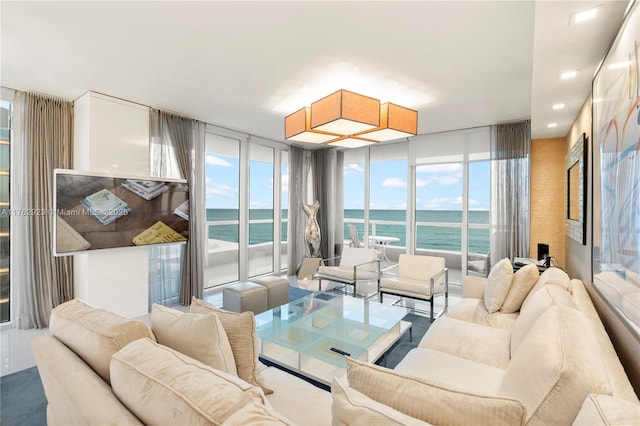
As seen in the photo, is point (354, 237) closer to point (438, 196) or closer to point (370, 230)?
point (370, 230)

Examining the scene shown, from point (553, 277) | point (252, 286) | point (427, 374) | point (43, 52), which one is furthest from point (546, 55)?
point (43, 52)

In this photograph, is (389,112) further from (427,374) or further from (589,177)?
(427,374)

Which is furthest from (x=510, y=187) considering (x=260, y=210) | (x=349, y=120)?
(x=260, y=210)

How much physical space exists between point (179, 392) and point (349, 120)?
243 centimetres

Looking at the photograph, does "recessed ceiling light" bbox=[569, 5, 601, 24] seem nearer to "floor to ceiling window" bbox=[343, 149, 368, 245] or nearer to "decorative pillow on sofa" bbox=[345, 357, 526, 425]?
"decorative pillow on sofa" bbox=[345, 357, 526, 425]

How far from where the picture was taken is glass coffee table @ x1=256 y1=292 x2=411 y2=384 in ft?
7.32

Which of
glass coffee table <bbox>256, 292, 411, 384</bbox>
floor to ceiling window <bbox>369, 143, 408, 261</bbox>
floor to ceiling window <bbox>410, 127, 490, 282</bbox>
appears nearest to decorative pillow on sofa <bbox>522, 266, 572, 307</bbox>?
glass coffee table <bbox>256, 292, 411, 384</bbox>

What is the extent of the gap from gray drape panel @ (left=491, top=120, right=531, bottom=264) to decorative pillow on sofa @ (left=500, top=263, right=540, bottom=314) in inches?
79.3

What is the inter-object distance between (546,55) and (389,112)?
4.49ft

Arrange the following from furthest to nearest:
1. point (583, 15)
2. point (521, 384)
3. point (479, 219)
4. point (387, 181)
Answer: point (387, 181) < point (479, 219) < point (583, 15) < point (521, 384)

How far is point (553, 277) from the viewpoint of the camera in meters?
2.34

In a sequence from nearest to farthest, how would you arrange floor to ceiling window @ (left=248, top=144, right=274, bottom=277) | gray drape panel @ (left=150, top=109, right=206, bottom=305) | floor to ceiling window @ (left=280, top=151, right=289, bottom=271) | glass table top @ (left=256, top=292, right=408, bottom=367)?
glass table top @ (left=256, top=292, right=408, bottom=367)
gray drape panel @ (left=150, top=109, right=206, bottom=305)
floor to ceiling window @ (left=248, top=144, right=274, bottom=277)
floor to ceiling window @ (left=280, top=151, right=289, bottom=271)

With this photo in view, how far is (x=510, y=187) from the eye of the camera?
439 cm

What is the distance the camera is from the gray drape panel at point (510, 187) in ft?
14.1
